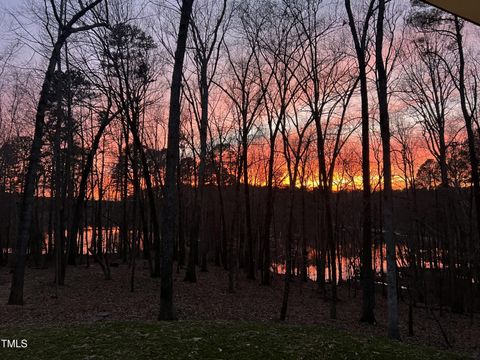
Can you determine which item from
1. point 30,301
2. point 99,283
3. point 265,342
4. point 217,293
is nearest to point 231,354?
point 265,342

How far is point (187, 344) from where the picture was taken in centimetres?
524

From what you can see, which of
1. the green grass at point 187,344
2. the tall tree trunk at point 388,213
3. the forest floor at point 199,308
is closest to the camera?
the green grass at point 187,344

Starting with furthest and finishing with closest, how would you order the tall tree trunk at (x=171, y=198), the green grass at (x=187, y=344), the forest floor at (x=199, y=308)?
the forest floor at (x=199, y=308) → the tall tree trunk at (x=171, y=198) → the green grass at (x=187, y=344)

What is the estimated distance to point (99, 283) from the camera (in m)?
15.1

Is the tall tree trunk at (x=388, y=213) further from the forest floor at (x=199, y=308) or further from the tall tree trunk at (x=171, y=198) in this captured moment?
the tall tree trunk at (x=171, y=198)

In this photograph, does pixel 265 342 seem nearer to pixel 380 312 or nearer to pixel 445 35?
pixel 380 312

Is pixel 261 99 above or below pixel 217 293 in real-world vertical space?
above

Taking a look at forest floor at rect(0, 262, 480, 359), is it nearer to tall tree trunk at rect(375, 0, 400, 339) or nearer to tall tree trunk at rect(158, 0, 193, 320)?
tall tree trunk at rect(375, 0, 400, 339)

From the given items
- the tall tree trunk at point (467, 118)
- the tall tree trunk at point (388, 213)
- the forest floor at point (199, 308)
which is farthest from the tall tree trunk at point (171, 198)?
the tall tree trunk at point (467, 118)

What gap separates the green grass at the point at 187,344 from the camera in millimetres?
4910

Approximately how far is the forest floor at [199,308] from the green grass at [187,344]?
0.71m

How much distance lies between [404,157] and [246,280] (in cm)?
1331

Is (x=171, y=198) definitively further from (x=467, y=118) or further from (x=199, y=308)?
(x=467, y=118)

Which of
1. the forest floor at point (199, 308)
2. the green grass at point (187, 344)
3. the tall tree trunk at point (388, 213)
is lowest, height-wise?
the forest floor at point (199, 308)
